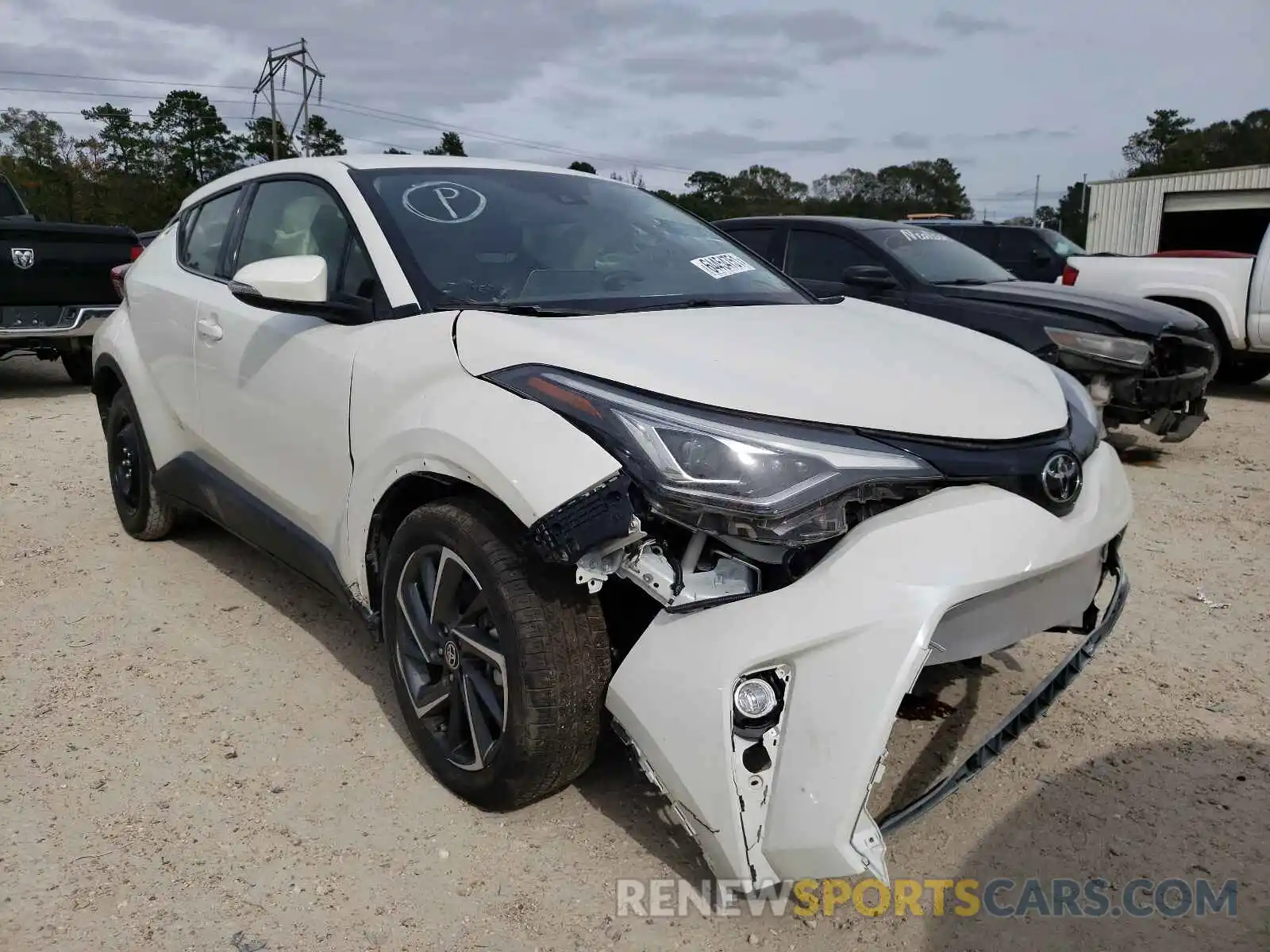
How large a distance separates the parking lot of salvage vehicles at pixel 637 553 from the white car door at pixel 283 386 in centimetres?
2

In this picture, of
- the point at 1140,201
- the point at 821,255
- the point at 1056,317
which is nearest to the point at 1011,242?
the point at 821,255

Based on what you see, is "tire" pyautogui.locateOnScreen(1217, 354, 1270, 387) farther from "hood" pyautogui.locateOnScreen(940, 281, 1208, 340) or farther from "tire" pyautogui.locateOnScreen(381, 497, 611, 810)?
"tire" pyautogui.locateOnScreen(381, 497, 611, 810)

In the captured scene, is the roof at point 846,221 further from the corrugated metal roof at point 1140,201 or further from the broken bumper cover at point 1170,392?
the corrugated metal roof at point 1140,201

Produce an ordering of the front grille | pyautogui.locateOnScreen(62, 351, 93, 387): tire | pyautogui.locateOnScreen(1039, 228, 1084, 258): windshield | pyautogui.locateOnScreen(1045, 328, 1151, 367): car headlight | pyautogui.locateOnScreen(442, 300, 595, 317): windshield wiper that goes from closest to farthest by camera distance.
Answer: the front grille → pyautogui.locateOnScreen(442, 300, 595, 317): windshield wiper → pyautogui.locateOnScreen(1045, 328, 1151, 367): car headlight → pyautogui.locateOnScreen(62, 351, 93, 387): tire → pyautogui.locateOnScreen(1039, 228, 1084, 258): windshield

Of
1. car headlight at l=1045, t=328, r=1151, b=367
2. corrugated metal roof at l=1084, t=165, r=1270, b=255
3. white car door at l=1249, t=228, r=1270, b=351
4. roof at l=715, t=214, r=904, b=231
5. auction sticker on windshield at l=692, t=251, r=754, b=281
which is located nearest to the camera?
auction sticker on windshield at l=692, t=251, r=754, b=281

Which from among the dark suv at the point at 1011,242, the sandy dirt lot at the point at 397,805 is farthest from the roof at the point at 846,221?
the dark suv at the point at 1011,242

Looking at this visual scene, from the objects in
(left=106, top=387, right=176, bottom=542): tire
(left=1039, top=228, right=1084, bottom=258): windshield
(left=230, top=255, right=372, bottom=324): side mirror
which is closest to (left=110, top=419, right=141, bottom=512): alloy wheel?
Result: (left=106, top=387, right=176, bottom=542): tire

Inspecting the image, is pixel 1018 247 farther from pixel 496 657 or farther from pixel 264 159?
pixel 264 159

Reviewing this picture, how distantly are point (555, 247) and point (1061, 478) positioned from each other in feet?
5.26

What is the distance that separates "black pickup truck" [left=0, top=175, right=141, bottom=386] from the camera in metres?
8.25

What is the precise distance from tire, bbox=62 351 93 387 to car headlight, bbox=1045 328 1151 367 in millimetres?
8290

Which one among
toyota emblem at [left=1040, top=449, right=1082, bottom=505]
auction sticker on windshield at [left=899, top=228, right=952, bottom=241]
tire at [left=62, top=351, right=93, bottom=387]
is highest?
auction sticker on windshield at [left=899, top=228, right=952, bottom=241]

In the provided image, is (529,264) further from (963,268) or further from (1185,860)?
(963,268)

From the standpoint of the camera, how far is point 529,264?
2957mm
